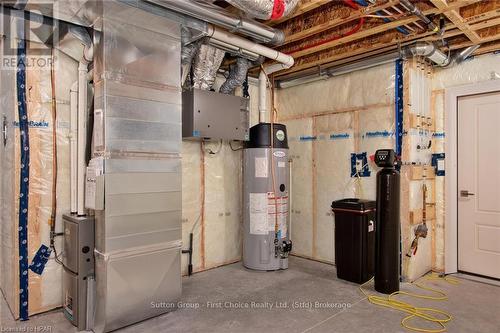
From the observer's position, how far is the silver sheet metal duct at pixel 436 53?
341 centimetres

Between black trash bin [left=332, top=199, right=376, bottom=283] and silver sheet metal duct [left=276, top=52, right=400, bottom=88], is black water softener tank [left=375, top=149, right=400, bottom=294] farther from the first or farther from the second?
silver sheet metal duct [left=276, top=52, right=400, bottom=88]

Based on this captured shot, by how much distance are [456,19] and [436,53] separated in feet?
2.10

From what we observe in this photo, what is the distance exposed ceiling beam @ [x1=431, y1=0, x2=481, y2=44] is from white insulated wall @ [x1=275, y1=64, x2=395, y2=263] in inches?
30.6

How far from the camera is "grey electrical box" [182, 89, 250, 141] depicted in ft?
11.3

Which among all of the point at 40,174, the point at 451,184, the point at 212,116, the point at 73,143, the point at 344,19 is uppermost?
the point at 344,19

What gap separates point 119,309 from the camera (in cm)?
253


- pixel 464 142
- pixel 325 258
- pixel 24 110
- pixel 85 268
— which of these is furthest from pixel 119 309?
pixel 464 142

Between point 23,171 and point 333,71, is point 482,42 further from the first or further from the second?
point 23,171

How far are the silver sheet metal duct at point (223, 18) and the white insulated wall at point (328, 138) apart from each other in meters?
1.33

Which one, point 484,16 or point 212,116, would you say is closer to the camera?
point 484,16

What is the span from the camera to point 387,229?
10.8ft

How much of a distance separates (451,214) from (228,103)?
2.88 metres

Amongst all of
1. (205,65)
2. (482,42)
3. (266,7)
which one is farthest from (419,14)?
(205,65)

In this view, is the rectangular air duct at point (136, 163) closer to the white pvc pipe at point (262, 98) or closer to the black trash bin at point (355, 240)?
the white pvc pipe at point (262, 98)
